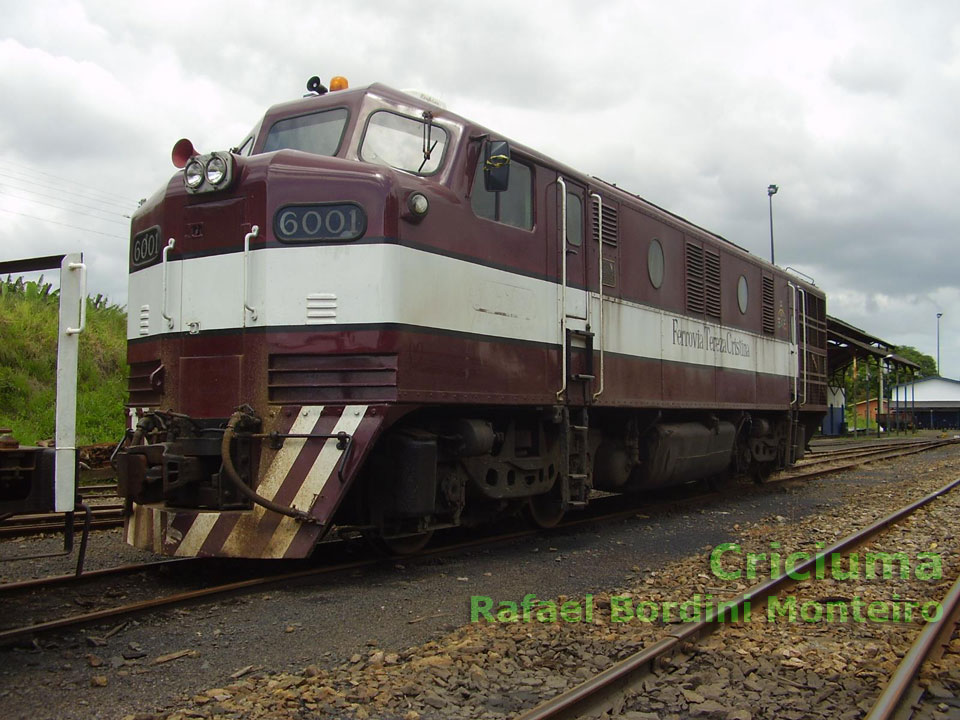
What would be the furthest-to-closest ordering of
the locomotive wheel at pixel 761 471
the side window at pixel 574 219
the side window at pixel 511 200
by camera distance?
the locomotive wheel at pixel 761 471
the side window at pixel 574 219
the side window at pixel 511 200

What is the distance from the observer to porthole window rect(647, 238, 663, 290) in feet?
31.3

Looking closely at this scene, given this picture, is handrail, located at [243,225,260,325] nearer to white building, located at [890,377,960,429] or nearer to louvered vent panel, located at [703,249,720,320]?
louvered vent panel, located at [703,249,720,320]

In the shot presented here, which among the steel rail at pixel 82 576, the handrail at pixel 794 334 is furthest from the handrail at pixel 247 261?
the handrail at pixel 794 334

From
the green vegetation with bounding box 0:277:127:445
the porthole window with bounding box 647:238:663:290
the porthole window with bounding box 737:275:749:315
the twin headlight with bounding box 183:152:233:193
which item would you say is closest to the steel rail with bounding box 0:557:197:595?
the twin headlight with bounding box 183:152:233:193

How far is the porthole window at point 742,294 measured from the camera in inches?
474

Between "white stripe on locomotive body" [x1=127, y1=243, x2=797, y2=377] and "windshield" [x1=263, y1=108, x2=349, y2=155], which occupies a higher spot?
"windshield" [x1=263, y1=108, x2=349, y2=155]

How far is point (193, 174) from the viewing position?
6246mm

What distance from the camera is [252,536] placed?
5.70 m

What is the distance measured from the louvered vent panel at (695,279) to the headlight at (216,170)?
614cm

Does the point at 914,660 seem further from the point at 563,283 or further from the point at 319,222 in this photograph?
the point at 319,222

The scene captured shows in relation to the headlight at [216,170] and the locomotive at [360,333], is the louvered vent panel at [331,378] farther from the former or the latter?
the headlight at [216,170]

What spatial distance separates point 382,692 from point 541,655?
3.24 ft

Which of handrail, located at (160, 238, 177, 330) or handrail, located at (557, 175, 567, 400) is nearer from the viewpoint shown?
handrail, located at (160, 238, 177, 330)

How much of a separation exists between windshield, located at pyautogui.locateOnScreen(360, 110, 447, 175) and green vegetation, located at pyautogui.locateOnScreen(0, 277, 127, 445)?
9831mm
